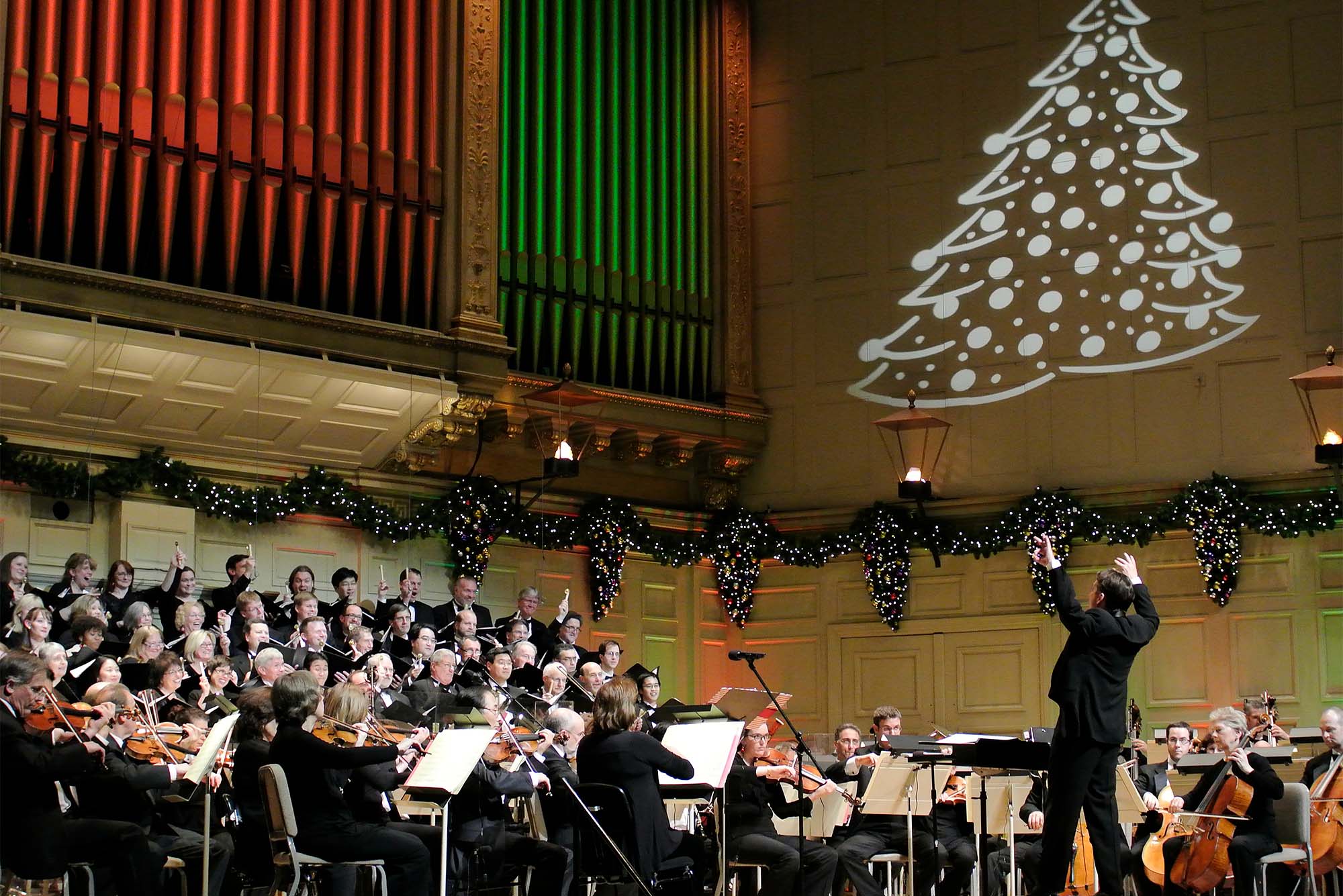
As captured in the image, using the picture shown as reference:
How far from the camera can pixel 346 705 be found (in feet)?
23.3

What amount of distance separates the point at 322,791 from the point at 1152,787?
182 inches

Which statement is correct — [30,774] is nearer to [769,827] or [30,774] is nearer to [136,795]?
[136,795]

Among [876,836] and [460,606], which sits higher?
[460,606]

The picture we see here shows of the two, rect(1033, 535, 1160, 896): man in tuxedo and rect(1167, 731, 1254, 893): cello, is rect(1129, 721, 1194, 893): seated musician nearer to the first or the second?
rect(1167, 731, 1254, 893): cello

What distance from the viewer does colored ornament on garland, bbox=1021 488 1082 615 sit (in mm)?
11922

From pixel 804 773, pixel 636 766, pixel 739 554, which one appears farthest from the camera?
pixel 739 554

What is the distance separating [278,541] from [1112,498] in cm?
536

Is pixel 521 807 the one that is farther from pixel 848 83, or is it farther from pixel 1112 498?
pixel 848 83

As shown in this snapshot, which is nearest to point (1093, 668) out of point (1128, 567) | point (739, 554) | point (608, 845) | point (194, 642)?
point (1128, 567)

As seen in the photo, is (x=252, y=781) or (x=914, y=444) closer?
(x=252, y=781)

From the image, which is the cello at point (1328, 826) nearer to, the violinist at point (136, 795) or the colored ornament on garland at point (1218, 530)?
the colored ornament on garland at point (1218, 530)

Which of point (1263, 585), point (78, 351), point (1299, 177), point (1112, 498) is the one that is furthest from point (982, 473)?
point (78, 351)

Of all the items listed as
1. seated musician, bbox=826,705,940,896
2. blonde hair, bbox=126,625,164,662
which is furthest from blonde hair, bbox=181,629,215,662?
seated musician, bbox=826,705,940,896

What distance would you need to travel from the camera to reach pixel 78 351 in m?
9.96
